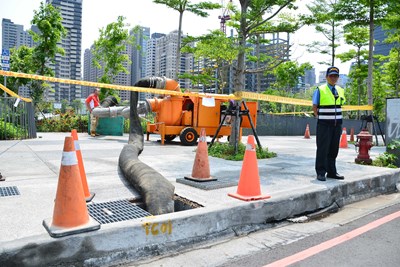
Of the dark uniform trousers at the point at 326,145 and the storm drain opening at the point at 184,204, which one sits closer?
the storm drain opening at the point at 184,204

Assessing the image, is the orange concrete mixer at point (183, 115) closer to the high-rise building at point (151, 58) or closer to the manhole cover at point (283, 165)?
the manhole cover at point (283, 165)

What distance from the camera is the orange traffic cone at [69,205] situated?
2736mm

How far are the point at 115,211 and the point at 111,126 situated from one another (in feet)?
39.5

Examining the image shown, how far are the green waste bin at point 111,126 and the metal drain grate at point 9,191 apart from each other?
1040cm

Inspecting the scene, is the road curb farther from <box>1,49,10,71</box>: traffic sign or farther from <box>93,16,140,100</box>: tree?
<box>93,16,140,100</box>: tree

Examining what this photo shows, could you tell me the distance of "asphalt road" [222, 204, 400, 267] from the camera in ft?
9.55

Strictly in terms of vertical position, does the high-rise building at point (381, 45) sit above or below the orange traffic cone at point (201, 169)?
above

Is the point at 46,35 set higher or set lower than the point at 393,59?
lower

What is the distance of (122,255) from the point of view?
286 centimetres

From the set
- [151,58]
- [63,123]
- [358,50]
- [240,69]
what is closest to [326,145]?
[240,69]

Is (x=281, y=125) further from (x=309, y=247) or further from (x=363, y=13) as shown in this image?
(x=309, y=247)

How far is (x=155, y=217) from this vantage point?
10.4ft

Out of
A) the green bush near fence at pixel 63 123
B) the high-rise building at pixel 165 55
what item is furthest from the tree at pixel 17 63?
the high-rise building at pixel 165 55

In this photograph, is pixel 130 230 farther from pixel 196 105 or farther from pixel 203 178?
pixel 196 105
